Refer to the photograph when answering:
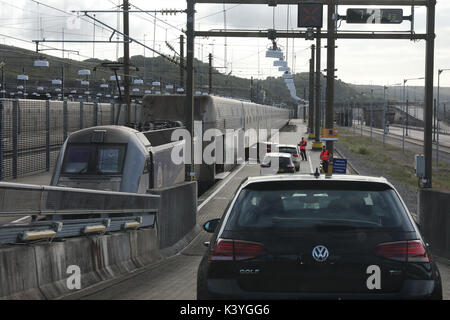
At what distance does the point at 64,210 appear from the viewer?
37.6ft

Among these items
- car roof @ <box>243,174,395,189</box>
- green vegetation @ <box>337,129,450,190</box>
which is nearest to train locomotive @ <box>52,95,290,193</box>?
green vegetation @ <box>337,129,450,190</box>

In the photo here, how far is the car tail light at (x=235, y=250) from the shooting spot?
18.9ft

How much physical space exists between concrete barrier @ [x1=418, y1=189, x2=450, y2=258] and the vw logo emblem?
35.0 feet

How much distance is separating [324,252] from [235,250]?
2.25 feet

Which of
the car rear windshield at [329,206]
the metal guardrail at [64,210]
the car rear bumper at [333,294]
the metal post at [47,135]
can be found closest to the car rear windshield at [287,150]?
the metal post at [47,135]

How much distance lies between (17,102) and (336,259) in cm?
2937

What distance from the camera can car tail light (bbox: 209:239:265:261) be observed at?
5762mm

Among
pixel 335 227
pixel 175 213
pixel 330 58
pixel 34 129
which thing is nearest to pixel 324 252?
pixel 335 227

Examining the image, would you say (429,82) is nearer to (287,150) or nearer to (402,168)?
(287,150)

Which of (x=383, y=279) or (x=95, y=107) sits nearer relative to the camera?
(x=383, y=279)

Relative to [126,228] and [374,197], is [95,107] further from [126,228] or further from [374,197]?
[374,197]

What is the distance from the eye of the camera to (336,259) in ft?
18.4

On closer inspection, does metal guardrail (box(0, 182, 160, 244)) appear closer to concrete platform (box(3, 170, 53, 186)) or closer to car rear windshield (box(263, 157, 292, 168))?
concrete platform (box(3, 170, 53, 186))
